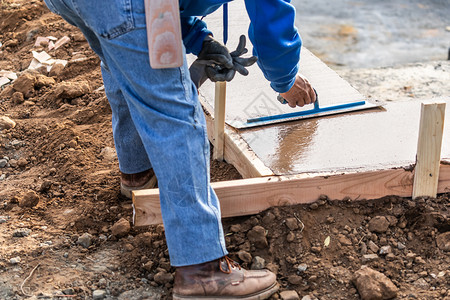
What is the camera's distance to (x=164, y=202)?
2.12 metres

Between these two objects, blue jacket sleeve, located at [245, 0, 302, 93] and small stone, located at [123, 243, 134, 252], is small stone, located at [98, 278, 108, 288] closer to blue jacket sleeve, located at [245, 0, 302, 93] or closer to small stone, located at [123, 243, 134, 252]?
small stone, located at [123, 243, 134, 252]

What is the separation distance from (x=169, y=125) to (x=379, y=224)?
1118mm

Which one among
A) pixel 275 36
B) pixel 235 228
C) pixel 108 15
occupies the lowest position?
pixel 235 228

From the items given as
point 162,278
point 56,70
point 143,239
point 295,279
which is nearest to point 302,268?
point 295,279

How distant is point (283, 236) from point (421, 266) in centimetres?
59

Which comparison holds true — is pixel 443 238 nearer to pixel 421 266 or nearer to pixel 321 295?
pixel 421 266

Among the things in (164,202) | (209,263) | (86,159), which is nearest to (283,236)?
(209,263)

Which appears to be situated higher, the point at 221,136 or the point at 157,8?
the point at 157,8

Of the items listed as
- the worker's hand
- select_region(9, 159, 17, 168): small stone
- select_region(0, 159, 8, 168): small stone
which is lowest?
select_region(9, 159, 17, 168): small stone

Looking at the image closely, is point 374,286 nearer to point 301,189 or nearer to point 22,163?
point 301,189

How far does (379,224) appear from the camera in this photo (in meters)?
2.58

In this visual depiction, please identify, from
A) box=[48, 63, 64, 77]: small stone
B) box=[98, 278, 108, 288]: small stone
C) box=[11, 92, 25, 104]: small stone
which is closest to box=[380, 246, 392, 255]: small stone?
box=[98, 278, 108, 288]: small stone

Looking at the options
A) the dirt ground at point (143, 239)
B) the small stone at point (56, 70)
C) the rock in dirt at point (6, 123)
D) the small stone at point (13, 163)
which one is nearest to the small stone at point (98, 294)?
the dirt ground at point (143, 239)

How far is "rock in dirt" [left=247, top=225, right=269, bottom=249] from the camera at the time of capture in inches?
98.8
